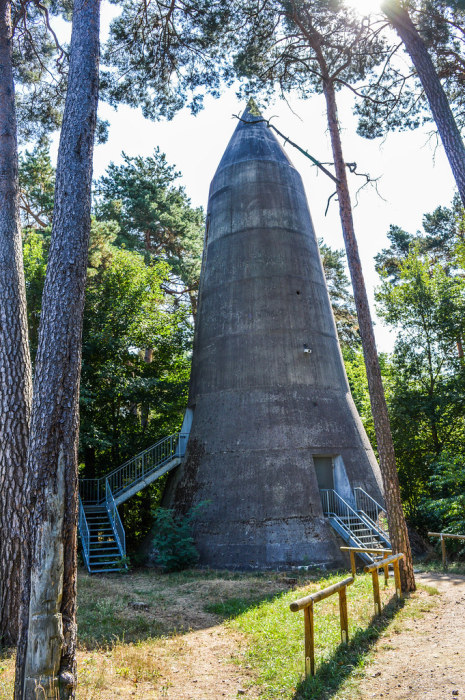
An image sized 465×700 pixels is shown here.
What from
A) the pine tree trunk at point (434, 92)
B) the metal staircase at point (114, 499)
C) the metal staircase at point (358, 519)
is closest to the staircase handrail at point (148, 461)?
the metal staircase at point (114, 499)

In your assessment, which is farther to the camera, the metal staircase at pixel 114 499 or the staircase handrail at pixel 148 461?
the staircase handrail at pixel 148 461

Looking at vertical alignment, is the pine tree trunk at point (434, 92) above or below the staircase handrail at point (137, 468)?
above

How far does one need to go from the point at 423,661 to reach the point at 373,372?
190 inches

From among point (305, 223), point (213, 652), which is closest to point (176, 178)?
point (305, 223)

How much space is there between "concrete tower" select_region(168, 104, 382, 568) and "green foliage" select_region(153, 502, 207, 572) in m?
0.32

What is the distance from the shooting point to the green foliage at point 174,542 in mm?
11047

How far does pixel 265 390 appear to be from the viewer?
41.7 ft

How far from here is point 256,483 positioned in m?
11.6

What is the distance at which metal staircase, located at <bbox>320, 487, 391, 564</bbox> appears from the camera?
433 inches

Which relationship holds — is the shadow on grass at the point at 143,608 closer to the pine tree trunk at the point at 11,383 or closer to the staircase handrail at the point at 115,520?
the pine tree trunk at the point at 11,383

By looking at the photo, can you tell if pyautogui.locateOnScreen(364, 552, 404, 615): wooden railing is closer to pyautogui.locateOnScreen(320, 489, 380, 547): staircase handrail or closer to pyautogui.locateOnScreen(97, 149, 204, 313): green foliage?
pyautogui.locateOnScreen(320, 489, 380, 547): staircase handrail

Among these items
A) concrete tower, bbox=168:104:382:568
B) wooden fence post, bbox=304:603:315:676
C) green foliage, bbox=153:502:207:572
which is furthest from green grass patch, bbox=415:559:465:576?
wooden fence post, bbox=304:603:315:676

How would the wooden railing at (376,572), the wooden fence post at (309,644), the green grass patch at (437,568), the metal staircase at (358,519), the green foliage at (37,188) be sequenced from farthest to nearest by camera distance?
the green foliage at (37,188)
the metal staircase at (358,519)
the green grass patch at (437,568)
the wooden railing at (376,572)
the wooden fence post at (309,644)

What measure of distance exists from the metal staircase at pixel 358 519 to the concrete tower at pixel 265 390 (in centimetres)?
24
